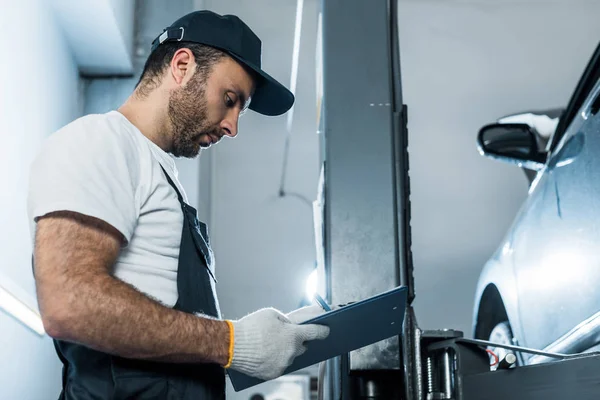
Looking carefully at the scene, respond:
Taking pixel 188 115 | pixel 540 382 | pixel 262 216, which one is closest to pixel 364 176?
pixel 188 115

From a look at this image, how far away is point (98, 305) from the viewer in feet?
3.87

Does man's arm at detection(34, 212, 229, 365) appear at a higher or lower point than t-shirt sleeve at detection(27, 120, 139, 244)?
lower

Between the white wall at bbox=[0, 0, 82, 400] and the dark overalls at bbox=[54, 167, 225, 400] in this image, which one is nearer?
the dark overalls at bbox=[54, 167, 225, 400]

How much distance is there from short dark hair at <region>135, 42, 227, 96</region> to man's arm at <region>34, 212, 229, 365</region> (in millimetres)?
468

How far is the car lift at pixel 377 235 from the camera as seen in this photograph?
1.51 meters

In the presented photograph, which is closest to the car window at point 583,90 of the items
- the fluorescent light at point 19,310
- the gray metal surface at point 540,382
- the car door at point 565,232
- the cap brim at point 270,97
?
the car door at point 565,232

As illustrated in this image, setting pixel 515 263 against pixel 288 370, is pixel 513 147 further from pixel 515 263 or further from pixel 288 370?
pixel 288 370

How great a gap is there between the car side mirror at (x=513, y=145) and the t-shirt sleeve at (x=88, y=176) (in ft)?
6.24

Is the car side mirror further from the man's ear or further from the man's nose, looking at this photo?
the man's ear

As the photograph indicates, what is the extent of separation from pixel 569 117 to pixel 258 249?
277cm

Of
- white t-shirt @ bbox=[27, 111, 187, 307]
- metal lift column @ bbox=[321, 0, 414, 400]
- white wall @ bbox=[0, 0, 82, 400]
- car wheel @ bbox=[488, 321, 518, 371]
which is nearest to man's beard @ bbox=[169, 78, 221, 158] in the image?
white t-shirt @ bbox=[27, 111, 187, 307]

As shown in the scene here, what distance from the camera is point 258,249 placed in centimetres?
496

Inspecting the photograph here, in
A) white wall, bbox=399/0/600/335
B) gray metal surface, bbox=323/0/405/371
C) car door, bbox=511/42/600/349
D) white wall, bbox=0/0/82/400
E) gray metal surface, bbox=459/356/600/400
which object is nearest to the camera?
gray metal surface, bbox=459/356/600/400

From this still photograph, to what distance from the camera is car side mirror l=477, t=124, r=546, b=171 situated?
113 inches
